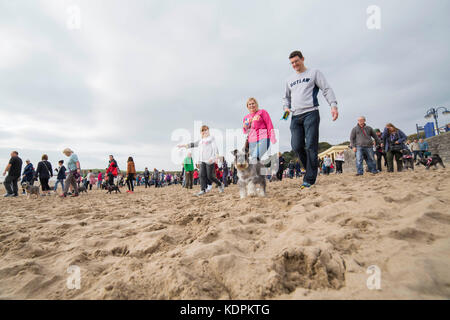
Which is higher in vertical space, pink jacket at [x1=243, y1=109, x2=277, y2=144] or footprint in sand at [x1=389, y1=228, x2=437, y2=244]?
pink jacket at [x1=243, y1=109, x2=277, y2=144]

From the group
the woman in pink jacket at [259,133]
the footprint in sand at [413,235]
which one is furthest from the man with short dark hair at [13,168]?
the footprint in sand at [413,235]

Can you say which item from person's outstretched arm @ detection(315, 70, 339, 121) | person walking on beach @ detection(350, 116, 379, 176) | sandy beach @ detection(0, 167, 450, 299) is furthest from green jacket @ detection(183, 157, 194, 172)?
sandy beach @ detection(0, 167, 450, 299)

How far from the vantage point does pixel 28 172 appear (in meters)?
10.2

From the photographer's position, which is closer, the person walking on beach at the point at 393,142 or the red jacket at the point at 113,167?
the person walking on beach at the point at 393,142

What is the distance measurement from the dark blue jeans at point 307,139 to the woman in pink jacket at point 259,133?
1.94 ft

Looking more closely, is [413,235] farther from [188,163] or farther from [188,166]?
[188,166]

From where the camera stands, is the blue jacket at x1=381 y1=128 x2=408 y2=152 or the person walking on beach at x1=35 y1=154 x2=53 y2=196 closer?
the blue jacket at x1=381 y1=128 x2=408 y2=152

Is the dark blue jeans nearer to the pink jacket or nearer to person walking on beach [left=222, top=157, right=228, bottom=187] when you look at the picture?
the pink jacket

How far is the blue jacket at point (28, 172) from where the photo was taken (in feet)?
33.2

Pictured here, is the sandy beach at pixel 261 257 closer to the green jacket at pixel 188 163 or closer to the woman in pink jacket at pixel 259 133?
the woman in pink jacket at pixel 259 133

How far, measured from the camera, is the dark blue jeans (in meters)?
4.08

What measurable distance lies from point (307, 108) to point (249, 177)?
1.78 meters

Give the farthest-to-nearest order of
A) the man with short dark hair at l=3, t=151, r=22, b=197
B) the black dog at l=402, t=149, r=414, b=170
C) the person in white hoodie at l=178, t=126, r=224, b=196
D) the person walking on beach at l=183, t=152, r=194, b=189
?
the person walking on beach at l=183, t=152, r=194, b=189 → the man with short dark hair at l=3, t=151, r=22, b=197 → the black dog at l=402, t=149, r=414, b=170 → the person in white hoodie at l=178, t=126, r=224, b=196
